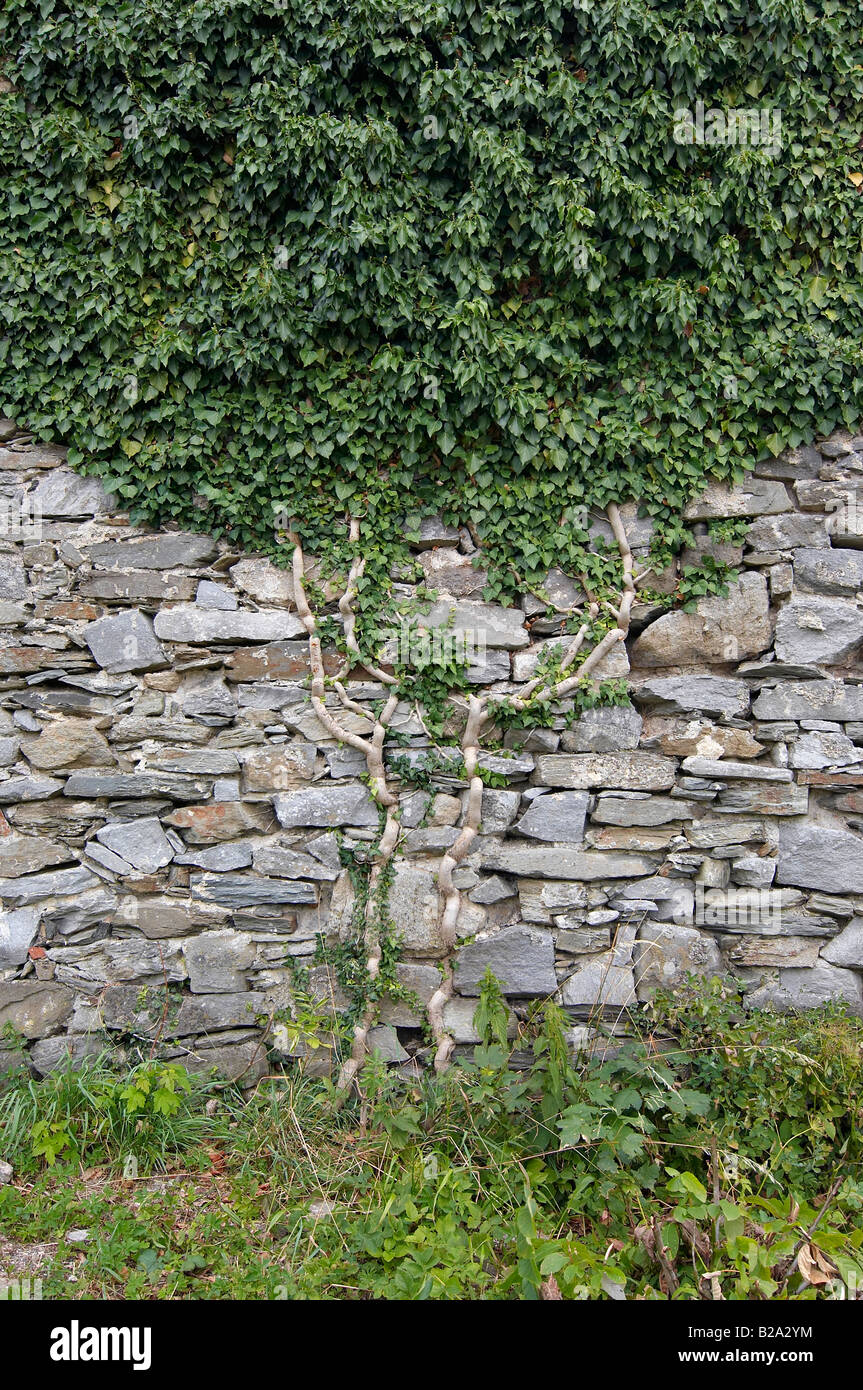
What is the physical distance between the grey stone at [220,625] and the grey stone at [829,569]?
2138 millimetres

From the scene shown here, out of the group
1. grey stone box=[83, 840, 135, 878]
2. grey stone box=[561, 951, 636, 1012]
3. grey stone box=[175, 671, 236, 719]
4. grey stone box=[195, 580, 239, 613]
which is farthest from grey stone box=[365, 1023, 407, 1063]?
grey stone box=[195, 580, 239, 613]

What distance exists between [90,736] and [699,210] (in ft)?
10.8

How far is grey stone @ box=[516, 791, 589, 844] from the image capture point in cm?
339

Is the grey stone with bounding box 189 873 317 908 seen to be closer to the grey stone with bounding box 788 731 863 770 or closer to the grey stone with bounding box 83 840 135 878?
the grey stone with bounding box 83 840 135 878

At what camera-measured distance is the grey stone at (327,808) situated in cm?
339

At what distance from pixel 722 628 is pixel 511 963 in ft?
5.45

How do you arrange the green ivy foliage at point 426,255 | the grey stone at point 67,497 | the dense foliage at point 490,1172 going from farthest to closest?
the grey stone at point 67,497
the green ivy foliage at point 426,255
the dense foliage at point 490,1172

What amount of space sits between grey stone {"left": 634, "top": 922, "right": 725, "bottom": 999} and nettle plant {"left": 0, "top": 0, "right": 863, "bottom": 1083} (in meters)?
0.82

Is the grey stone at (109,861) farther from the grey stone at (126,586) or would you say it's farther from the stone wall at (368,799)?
the grey stone at (126,586)

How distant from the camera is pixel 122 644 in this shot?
11.2 feet

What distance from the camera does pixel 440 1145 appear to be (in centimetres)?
297

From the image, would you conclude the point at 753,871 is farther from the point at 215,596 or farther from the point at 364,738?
the point at 215,596

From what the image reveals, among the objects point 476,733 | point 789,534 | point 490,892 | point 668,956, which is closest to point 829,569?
point 789,534

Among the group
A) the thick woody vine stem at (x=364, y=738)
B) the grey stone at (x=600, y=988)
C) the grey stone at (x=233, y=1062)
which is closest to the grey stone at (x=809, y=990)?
the grey stone at (x=600, y=988)
